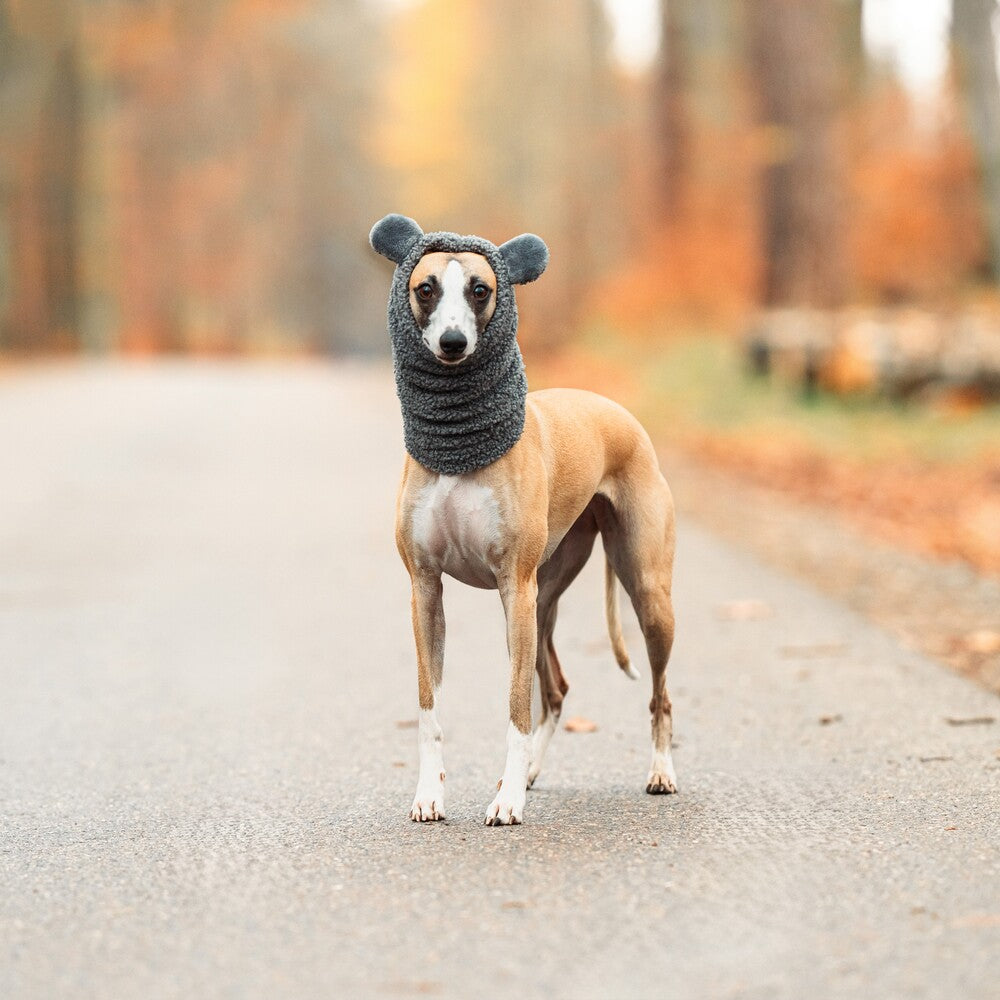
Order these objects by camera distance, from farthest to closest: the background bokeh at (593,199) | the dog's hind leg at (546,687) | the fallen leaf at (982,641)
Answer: the background bokeh at (593,199), the fallen leaf at (982,641), the dog's hind leg at (546,687)

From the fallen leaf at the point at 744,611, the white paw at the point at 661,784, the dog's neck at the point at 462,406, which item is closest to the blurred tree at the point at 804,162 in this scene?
the fallen leaf at the point at 744,611

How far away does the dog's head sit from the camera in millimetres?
4684

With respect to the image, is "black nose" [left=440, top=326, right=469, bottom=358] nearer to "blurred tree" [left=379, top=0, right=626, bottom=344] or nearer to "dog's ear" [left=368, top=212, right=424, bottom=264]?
"dog's ear" [left=368, top=212, right=424, bottom=264]

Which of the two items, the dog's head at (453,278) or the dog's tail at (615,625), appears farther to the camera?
the dog's tail at (615,625)

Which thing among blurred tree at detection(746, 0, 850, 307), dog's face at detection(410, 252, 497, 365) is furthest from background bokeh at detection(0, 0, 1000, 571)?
dog's face at detection(410, 252, 497, 365)

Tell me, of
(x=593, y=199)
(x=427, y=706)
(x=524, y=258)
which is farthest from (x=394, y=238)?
(x=593, y=199)

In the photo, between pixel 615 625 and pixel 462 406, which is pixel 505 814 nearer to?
pixel 615 625

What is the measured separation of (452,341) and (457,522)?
0.59 m

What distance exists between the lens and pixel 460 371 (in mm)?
4863

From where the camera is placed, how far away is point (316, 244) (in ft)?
208

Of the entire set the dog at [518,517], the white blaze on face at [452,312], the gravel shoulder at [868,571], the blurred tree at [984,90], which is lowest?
the gravel shoulder at [868,571]

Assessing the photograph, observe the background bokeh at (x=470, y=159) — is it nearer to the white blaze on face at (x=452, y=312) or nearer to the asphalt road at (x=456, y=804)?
the asphalt road at (x=456, y=804)

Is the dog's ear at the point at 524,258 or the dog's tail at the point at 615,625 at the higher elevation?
the dog's ear at the point at 524,258

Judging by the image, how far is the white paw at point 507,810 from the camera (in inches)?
193
